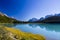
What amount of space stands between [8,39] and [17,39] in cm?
157

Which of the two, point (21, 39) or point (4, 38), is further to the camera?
point (21, 39)

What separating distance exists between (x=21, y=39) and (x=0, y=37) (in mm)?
2461

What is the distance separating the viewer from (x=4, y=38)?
10.7 m

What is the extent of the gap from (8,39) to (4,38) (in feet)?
1.13

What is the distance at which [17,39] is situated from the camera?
12117 mm

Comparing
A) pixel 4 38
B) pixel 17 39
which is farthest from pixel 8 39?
pixel 17 39

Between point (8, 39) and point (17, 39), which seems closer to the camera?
point (8, 39)

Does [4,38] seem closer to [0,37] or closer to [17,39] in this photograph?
[0,37]

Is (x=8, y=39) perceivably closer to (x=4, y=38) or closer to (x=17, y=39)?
(x=4, y=38)

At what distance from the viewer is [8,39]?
10.7 metres

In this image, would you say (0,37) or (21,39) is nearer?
(0,37)

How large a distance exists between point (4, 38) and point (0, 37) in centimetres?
35

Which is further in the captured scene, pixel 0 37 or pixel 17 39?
pixel 17 39

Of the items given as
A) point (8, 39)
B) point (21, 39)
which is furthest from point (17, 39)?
point (8, 39)
